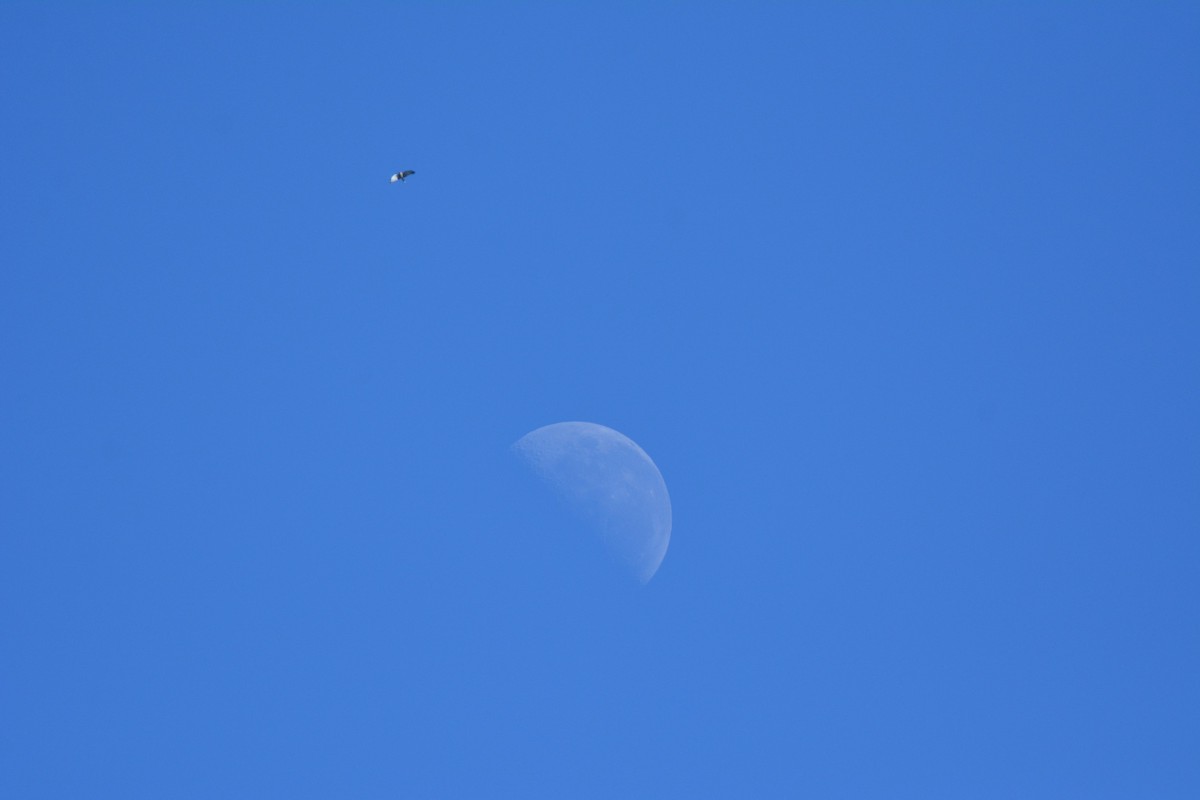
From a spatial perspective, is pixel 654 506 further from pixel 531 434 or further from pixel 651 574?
pixel 531 434

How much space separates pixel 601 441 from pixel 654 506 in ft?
13.2

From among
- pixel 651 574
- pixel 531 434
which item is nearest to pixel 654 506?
pixel 651 574

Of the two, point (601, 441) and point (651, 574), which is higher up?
point (601, 441)

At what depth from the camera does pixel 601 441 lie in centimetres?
5312

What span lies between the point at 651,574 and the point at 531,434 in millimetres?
8913

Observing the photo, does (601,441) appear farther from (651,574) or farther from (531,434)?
(651,574)

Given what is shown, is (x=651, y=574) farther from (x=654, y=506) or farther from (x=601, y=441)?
(x=601, y=441)

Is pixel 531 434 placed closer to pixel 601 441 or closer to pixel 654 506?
pixel 601 441

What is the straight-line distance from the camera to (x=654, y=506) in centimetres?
5259

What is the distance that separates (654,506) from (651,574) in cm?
340

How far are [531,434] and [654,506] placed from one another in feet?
22.8

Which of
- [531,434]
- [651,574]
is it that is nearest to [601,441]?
[531,434]

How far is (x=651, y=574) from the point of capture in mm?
53250
